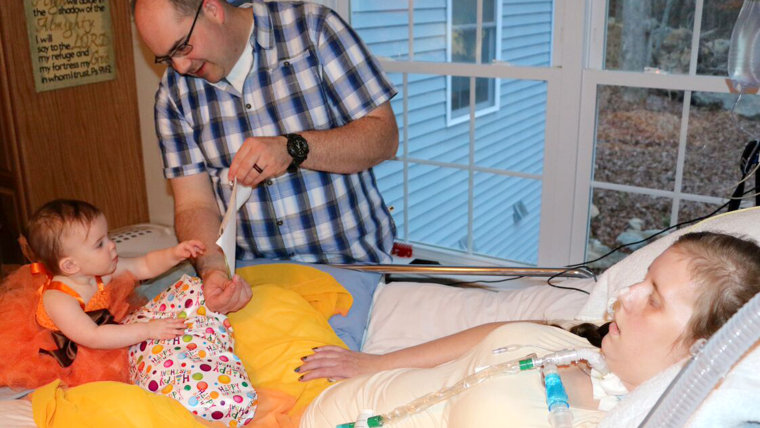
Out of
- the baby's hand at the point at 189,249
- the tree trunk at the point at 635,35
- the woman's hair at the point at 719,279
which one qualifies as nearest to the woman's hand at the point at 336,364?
the baby's hand at the point at 189,249

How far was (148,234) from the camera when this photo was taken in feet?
10.8

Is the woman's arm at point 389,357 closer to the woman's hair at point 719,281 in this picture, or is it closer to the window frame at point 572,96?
the woman's hair at point 719,281

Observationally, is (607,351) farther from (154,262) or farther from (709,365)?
(154,262)

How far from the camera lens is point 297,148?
1.86 m

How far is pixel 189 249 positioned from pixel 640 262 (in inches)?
45.3

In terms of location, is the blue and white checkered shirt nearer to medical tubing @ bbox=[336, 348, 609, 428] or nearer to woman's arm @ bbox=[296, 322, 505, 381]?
woman's arm @ bbox=[296, 322, 505, 381]

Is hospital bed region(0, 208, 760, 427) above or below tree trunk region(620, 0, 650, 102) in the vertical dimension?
below

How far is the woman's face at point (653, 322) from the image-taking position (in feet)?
4.11

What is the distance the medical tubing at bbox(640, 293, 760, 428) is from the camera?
36.1 inches

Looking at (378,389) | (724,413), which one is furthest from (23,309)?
(724,413)

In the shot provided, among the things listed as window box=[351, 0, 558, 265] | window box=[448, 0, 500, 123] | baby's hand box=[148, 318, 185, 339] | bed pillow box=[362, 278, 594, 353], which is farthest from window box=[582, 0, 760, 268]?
baby's hand box=[148, 318, 185, 339]

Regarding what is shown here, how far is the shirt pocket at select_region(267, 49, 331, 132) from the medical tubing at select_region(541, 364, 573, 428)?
111 cm

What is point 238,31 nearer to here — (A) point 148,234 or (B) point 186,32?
(B) point 186,32

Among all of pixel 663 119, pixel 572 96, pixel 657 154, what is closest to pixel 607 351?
pixel 572 96
